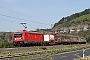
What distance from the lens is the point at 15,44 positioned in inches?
1876

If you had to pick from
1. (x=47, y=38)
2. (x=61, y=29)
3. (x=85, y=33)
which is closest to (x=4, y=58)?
(x=47, y=38)

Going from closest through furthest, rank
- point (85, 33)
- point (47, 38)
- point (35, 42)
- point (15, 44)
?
point (15, 44) → point (35, 42) → point (47, 38) → point (85, 33)

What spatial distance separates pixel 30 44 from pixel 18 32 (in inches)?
144

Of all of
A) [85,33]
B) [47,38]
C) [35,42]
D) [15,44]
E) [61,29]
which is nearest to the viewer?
[15,44]

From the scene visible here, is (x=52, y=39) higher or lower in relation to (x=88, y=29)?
lower

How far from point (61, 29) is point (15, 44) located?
105389 mm

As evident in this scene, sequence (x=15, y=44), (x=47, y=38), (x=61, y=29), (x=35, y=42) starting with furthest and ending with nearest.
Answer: (x=61, y=29) < (x=47, y=38) < (x=35, y=42) < (x=15, y=44)

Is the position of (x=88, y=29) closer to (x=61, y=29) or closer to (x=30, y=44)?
(x=61, y=29)

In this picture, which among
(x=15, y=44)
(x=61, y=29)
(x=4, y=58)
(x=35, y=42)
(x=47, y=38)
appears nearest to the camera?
(x=4, y=58)

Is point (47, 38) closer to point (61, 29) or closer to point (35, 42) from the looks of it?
point (35, 42)

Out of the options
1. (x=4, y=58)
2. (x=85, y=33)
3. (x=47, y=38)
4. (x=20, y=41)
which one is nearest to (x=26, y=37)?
(x=20, y=41)

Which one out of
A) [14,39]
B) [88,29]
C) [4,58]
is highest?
[88,29]

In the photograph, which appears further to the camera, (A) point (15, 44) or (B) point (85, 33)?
(B) point (85, 33)

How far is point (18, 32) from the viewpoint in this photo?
49.2 m
